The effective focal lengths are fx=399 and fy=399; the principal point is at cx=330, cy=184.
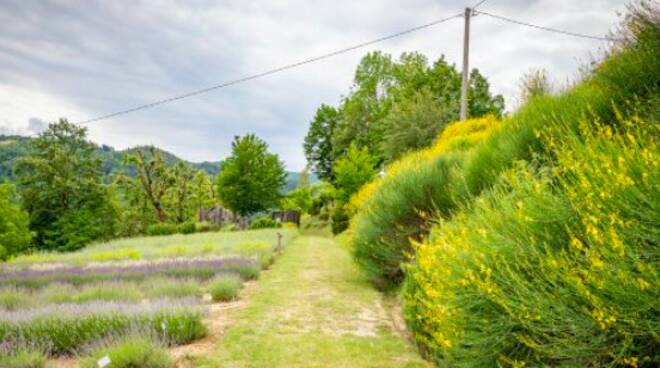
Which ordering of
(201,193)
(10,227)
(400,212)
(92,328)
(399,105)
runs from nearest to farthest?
(92,328)
(400,212)
(10,227)
(399,105)
(201,193)

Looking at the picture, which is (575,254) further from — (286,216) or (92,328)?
(286,216)

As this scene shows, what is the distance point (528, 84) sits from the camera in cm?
905

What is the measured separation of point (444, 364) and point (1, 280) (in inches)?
420

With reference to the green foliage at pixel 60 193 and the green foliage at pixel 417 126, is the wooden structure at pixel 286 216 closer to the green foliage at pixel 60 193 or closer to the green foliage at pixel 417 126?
the green foliage at pixel 60 193

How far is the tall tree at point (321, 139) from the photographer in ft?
145

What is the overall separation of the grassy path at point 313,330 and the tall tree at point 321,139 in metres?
34.8

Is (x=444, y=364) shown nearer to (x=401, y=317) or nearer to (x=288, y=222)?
(x=401, y=317)

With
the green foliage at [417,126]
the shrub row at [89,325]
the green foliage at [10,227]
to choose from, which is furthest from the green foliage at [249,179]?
the shrub row at [89,325]

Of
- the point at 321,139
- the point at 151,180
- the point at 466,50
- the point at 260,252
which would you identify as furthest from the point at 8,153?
the point at 466,50

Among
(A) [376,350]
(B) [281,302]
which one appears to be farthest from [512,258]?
(B) [281,302]

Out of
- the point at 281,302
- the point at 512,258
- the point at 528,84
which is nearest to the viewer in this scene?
the point at 512,258

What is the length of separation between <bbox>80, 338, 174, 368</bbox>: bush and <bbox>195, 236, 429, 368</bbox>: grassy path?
0.42 metres

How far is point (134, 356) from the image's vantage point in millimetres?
4066

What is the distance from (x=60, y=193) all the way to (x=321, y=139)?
24.7 m
